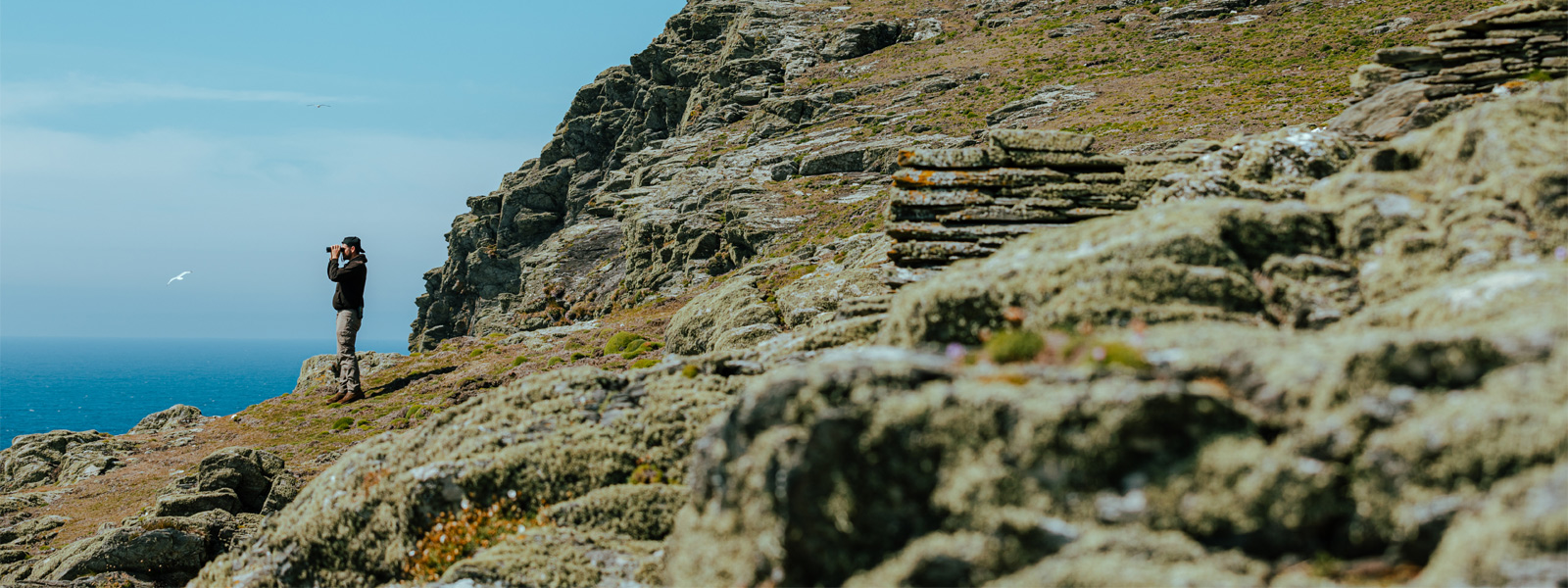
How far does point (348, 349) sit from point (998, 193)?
27.9m

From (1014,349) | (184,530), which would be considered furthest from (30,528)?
(1014,349)

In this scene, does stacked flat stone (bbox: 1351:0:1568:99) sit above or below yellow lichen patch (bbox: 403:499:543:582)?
above

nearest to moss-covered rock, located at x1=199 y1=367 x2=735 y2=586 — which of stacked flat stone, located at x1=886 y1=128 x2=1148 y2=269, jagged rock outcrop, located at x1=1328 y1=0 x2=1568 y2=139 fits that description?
stacked flat stone, located at x1=886 y1=128 x2=1148 y2=269

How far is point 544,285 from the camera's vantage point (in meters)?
71.6

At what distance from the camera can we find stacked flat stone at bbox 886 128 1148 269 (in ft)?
49.3

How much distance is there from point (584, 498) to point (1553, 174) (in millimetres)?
11505

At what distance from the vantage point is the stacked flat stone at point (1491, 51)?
15310mm

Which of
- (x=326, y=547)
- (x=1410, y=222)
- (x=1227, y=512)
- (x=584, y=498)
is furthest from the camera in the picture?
(x=326, y=547)

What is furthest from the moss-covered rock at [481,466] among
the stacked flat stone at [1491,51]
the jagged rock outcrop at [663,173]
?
the jagged rock outcrop at [663,173]

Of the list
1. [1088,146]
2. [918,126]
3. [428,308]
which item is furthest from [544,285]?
[1088,146]

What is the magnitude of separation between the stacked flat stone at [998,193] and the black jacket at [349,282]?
75.6 feet

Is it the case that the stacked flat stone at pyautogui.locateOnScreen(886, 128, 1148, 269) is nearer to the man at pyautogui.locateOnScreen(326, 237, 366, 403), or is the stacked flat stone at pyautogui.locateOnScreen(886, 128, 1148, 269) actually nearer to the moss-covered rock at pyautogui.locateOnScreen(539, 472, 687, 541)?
the moss-covered rock at pyautogui.locateOnScreen(539, 472, 687, 541)

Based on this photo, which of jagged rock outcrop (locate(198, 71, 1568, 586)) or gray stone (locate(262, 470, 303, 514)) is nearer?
jagged rock outcrop (locate(198, 71, 1568, 586))

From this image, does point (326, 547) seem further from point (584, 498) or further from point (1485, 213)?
point (1485, 213)
